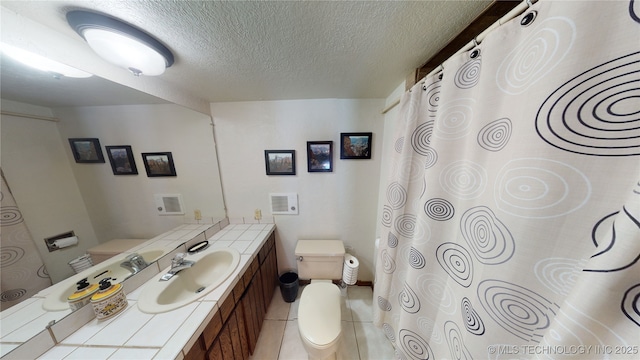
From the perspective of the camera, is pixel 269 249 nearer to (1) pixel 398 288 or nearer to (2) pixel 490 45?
(1) pixel 398 288

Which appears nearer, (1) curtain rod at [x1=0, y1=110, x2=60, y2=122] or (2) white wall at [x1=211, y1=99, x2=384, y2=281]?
(1) curtain rod at [x1=0, y1=110, x2=60, y2=122]

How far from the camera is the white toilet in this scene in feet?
3.34

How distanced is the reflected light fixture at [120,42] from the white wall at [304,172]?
0.74 m

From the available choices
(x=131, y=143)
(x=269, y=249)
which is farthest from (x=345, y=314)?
(x=131, y=143)

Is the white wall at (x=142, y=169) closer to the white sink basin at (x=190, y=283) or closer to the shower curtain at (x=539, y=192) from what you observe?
the white sink basin at (x=190, y=283)

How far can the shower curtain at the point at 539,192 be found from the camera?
31 cm

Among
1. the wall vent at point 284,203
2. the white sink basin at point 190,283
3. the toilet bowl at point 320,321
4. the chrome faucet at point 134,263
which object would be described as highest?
the wall vent at point 284,203

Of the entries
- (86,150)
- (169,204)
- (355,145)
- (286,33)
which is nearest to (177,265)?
(169,204)

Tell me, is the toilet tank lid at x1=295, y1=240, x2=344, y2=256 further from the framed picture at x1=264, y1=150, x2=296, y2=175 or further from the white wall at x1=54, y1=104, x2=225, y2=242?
the white wall at x1=54, y1=104, x2=225, y2=242

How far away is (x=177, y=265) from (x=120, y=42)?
119 centimetres

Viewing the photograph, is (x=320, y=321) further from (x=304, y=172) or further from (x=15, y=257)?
(x=15, y=257)

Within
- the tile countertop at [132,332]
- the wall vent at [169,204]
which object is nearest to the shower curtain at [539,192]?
the tile countertop at [132,332]

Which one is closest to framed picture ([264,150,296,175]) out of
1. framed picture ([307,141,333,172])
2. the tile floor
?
framed picture ([307,141,333,172])

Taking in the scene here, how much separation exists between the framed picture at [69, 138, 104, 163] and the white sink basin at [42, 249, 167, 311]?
532 mm
